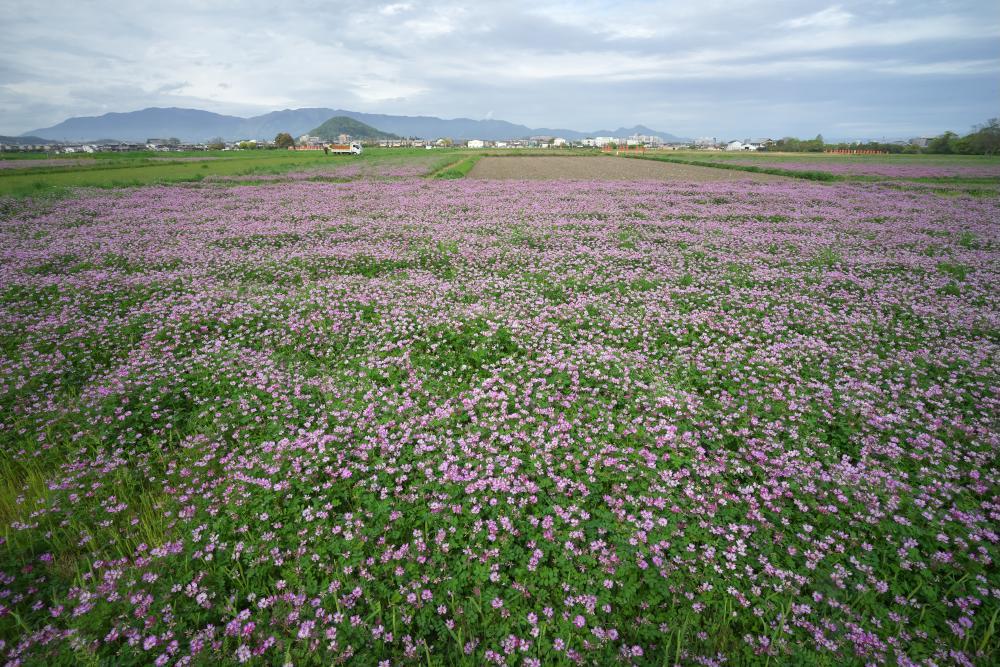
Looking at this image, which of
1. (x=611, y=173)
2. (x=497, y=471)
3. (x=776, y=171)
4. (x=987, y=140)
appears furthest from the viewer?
(x=987, y=140)

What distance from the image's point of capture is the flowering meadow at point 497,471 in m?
3.48

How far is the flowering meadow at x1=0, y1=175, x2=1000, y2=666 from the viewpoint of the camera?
11.4 ft

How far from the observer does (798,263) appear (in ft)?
44.8

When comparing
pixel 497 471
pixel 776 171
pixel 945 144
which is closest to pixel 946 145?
pixel 945 144

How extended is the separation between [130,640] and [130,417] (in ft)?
12.8

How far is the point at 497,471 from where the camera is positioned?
4.90m

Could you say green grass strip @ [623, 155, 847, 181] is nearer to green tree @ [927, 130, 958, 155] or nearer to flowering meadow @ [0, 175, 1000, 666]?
flowering meadow @ [0, 175, 1000, 666]

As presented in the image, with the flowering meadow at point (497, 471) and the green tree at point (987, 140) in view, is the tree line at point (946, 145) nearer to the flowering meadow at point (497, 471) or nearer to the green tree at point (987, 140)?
the green tree at point (987, 140)

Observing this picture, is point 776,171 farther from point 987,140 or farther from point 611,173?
point 987,140

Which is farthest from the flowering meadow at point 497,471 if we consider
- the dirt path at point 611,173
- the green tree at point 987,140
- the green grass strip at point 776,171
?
the green tree at point 987,140

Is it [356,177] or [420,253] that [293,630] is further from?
[356,177]

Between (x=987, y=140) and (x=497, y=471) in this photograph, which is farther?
(x=987, y=140)

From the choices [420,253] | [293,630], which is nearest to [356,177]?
[420,253]

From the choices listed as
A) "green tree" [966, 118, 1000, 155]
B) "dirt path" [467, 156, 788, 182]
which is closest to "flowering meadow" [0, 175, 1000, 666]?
"dirt path" [467, 156, 788, 182]
